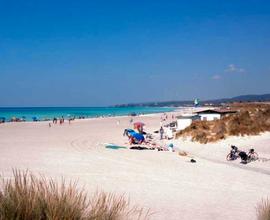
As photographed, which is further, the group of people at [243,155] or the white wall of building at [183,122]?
the white wall of building at [183,122]

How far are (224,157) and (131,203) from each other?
9451mm

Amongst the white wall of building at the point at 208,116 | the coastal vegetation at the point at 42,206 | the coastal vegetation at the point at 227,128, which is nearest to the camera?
the coastal vegetation at the point at 42,206

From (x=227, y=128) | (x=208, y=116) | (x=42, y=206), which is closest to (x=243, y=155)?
(x=227, y=128)

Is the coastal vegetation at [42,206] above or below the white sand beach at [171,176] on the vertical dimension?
above

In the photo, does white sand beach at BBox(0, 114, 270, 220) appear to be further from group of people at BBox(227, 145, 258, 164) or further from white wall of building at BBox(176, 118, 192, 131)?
white wall of building at BBox(176, 118, 192, 131)

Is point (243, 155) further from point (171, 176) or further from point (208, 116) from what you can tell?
point (208, 116)

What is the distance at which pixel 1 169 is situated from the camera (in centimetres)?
1180

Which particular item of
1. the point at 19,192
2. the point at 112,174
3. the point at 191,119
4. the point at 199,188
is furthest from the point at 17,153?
the point at 191,119

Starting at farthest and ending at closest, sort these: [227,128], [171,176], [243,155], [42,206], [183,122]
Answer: [183,122]
[227,128]
[243,155]
[171,176]
[42,206]

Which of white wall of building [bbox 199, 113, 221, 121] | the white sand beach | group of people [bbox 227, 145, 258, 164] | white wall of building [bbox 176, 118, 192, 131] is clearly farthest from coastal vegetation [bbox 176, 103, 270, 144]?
white wall of building [bbox 199, 113, 221, 121]

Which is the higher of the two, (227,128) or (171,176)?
(227,128)

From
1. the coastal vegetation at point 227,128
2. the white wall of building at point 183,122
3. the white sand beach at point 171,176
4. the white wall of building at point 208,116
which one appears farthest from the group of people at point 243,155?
the white wall of building at point 208,116

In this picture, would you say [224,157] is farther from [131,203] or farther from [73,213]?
[73,213]

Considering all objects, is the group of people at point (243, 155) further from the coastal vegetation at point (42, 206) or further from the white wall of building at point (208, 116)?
the white wall of building at point (208, 116)
